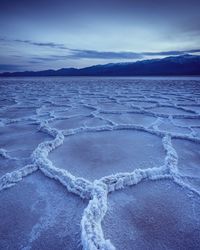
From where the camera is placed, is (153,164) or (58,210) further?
(153,164)

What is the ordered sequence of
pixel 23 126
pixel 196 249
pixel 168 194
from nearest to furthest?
1. pixel 196 249
2. pixel 168 194
3. pixel 23 126

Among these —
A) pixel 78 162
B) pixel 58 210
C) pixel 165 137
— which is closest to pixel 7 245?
pixel 58 210

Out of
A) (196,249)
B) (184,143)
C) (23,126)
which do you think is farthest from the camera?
(23,126)

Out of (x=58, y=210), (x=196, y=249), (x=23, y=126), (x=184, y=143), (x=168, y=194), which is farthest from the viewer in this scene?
(x=23, y=126)

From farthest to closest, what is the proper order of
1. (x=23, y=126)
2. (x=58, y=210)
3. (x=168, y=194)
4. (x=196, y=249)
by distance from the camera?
1. (x=23, y=126)
2. (x=168, y=194)
3. (x=58, y=210)
4. (x=196, y=249)

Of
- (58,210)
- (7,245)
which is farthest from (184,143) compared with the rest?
(7,245)

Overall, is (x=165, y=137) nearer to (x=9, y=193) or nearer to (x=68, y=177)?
(x=68, y=177)

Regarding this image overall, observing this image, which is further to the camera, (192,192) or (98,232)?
(192,192)

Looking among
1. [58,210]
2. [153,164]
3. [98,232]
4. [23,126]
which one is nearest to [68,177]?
[58,210]

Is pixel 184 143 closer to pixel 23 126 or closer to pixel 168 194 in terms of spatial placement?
pixel 168 194
